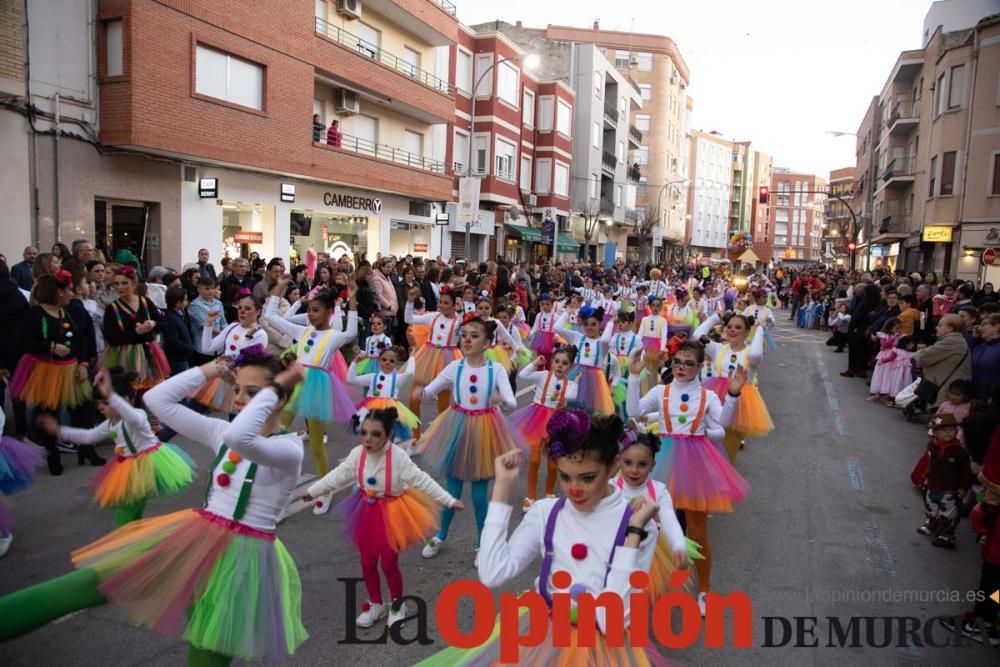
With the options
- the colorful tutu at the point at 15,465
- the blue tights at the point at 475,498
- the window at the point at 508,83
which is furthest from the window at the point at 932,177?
the colorful tutu at the point at 15,465

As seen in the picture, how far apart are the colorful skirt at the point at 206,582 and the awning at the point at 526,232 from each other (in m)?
34.1

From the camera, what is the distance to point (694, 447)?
541cm

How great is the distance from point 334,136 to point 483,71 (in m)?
13.5

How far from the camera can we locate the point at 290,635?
10.9ft

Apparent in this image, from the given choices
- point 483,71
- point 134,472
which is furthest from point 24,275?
point 483,71

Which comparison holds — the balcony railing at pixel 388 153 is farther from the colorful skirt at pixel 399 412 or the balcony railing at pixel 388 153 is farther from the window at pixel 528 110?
the colorful skirt at pixel 399 412

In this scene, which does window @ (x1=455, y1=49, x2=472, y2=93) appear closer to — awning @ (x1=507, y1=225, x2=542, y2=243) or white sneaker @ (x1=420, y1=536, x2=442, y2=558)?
awning @ (x1=507, y1=225, x2=542, y2=243)

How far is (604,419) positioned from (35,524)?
18.1ft

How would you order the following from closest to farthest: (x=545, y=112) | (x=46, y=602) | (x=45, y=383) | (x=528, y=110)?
(x=46, y=602) → (x=45, y=383) → (x=528, y=110) → (x=545, y=112)

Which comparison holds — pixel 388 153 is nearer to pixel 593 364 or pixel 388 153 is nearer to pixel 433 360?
pixel 433 360

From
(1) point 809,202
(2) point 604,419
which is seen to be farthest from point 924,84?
(1) point 809,202

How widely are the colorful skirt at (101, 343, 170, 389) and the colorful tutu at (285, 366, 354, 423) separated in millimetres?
2001

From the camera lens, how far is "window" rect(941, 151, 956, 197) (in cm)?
3234

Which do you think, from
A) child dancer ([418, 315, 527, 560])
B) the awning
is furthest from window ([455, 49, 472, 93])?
child dancer ([418, 315, 527, 560])
